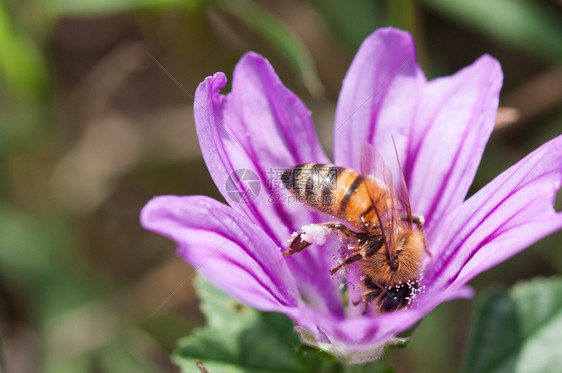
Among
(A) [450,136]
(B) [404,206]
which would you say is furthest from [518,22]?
(B) [404,206]

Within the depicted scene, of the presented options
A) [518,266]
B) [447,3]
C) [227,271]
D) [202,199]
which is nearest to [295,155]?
[202,199]

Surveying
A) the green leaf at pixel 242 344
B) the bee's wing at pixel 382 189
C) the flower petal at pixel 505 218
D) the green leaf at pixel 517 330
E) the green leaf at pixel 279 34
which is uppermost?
the green leaf at pixel 279 34

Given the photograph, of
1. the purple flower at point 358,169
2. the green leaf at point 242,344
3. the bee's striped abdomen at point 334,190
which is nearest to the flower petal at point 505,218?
the purple flower at point 358,169

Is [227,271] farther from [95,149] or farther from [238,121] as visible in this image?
[95,149]

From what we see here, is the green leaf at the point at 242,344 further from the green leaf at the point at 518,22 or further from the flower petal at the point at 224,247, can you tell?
the green leaf at the point at 518,22

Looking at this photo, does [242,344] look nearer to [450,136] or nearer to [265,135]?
[265,135]

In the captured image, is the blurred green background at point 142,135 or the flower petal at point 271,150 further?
the blurred green background at point 142,135

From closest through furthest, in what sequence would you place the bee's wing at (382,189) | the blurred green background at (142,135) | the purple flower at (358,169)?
the purple flower at (358,169) < the bee's wing at (382,189) < the blurred green background at (142,135)
